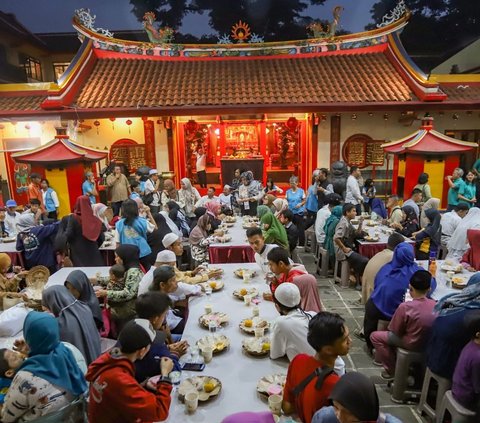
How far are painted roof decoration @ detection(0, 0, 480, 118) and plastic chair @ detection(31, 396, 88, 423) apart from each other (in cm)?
1036

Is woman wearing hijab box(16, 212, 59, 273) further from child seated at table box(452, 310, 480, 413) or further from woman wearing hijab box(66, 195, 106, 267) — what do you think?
child seated at table box(452, 310, 480, 413)

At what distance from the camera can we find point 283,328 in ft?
10.8

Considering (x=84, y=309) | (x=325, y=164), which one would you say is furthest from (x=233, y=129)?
(x=84, y=309)

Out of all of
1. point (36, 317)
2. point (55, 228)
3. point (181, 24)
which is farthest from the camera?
point (181, 24)

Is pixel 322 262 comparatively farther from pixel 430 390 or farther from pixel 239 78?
pixel 239 78

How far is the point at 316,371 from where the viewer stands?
8.31ft

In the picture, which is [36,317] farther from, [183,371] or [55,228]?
[55,228]

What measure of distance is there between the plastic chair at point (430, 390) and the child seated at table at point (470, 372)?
12.8 inches

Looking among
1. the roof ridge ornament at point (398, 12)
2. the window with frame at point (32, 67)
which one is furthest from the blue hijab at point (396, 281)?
the window with frame at point (32, 67)

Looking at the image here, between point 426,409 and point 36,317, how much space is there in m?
3.88

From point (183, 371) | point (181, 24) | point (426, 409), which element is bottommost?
point (426, 409)

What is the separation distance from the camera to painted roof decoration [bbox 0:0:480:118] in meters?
12.4

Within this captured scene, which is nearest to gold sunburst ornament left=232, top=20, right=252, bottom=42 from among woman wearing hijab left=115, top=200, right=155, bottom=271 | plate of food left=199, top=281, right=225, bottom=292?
woman wearing hijab left=115, top=200, right=155, bottom=271

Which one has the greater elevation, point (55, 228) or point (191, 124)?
point (191, 124)
